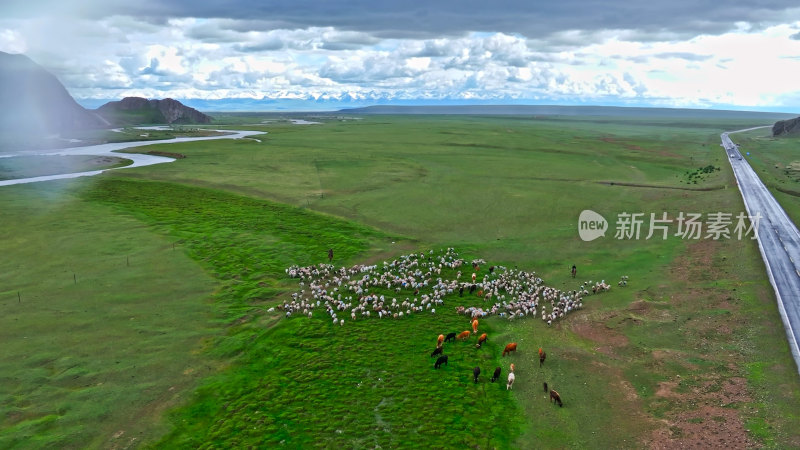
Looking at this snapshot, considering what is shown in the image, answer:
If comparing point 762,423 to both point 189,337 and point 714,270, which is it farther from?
point 189,337

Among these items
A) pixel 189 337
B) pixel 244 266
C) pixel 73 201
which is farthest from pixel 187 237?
pixel 73 201

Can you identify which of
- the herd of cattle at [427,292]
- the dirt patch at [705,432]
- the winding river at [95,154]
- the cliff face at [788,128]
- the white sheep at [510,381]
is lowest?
the dirt patch at [705,432]

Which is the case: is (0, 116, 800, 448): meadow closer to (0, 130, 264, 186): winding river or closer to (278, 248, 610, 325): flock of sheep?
(278, 248, 610, 325): flock of sheep

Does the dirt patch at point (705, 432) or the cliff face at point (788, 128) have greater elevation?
the cliff face at point (788, 128)

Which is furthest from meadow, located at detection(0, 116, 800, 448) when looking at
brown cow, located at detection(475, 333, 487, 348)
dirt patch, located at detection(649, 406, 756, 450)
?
brown cow, located at detection(475, 333, 487, 348)

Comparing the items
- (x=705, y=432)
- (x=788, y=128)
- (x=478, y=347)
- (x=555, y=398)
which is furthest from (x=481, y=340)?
(x=788, y=128)

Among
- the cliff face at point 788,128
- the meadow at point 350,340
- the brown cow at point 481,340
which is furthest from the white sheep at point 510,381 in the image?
the cliff face at point 788,128

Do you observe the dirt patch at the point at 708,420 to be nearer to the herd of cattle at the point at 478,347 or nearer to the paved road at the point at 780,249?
the herd of cattle at the point at 478,347
